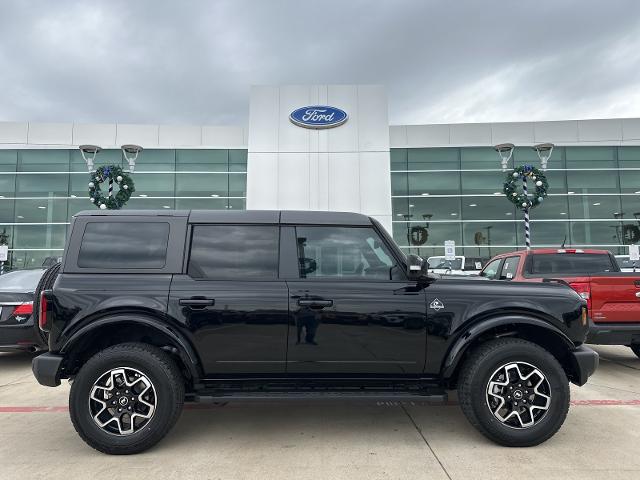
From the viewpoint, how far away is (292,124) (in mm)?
20328

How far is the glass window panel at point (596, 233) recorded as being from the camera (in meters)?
23.2

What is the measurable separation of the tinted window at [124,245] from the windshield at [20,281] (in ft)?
11.9

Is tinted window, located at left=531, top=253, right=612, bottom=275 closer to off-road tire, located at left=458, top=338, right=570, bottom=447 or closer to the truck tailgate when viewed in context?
the truck tailgate

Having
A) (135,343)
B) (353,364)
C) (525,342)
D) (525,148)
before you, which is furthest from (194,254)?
(525,148)

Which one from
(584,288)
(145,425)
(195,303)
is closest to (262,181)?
(584,288)

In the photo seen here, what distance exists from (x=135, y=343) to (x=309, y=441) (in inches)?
66.7

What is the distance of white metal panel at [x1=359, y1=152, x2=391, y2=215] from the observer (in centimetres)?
1972

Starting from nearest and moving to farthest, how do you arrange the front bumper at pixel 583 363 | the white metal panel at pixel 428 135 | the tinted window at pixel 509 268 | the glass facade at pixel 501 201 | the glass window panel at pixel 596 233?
1. the front bumper at pixel 583 363
2. the tinted window at pixel 509 268
3. the glass facade at pixel 501 201
4. the glass window panel at pixel 596 233
5. the white metal panel at pixel 428 135

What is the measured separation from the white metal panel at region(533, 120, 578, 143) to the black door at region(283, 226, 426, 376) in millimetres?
22848

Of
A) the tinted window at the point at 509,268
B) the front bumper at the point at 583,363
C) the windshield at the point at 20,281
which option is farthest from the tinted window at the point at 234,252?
the tinted window at the point at 509,268

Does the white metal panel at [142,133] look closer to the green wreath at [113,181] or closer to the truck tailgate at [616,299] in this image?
the green wreath at [113,181]

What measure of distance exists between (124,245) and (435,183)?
2111 cm

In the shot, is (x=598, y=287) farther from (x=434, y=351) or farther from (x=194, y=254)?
(x=194, y=254)

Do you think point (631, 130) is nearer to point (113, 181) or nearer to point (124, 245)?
point (113, 181)
